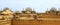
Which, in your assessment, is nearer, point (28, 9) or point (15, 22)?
point (15, 22)

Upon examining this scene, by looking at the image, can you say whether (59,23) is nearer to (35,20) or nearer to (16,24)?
(35,20)

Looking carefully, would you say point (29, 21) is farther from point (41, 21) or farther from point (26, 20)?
point (41, 21)

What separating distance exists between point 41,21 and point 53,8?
10840mm

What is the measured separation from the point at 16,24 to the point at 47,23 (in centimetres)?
277

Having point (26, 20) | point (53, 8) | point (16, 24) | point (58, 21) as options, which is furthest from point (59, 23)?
point (53, 8)

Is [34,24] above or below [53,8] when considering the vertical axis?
below

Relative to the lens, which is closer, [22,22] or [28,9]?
[22,22]

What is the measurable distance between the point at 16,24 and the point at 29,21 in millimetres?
1212

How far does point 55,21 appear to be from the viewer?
1151 cm

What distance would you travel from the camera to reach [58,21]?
11.5 metres

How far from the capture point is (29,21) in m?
11.7

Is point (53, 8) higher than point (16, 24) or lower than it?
higher

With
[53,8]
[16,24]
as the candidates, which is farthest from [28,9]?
[16,24]

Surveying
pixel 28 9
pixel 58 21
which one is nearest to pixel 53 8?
pixel 28 9
